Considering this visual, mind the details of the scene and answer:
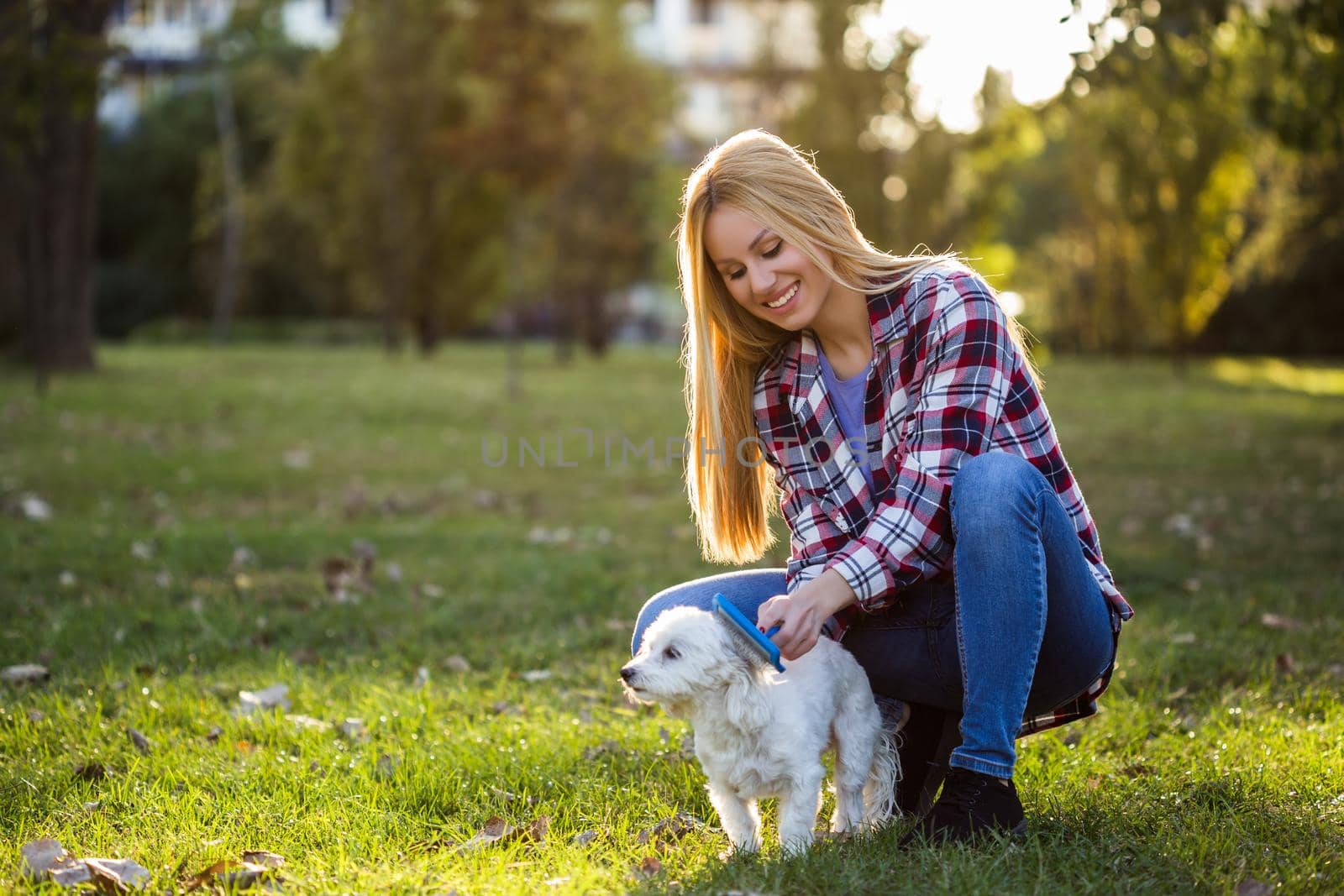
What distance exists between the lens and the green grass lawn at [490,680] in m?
→ 2.72

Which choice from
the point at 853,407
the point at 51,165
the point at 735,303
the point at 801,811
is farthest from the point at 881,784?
the point at 51,165

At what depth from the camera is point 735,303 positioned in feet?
10.3

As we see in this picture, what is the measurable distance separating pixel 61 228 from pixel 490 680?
13.0 meters

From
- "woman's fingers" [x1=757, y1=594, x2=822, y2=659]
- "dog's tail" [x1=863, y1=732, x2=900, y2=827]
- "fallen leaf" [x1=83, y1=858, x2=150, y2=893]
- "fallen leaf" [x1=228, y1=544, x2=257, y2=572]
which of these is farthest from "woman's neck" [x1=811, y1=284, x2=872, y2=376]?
"fallen leaf" [x1=228, y1=544, x2=257, y2=572]

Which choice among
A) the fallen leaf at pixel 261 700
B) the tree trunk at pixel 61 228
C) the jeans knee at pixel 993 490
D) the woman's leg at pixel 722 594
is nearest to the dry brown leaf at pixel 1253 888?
the jeans knee at pixel 993 490

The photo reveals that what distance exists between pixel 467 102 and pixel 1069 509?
24838 millimetres

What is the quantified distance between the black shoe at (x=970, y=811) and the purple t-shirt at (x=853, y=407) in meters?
0.75

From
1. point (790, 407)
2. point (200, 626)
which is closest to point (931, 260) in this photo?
point (790, 407)

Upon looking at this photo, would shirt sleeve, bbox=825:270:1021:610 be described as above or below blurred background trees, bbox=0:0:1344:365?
below

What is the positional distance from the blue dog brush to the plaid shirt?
0.25m

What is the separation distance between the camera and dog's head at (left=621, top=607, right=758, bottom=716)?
2.61 m

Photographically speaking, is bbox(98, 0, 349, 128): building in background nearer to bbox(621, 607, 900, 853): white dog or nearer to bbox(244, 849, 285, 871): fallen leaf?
bbox(244, 849, 285, 871): fallen leaf

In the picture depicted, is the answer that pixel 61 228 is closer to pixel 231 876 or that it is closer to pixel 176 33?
pixel 231 876

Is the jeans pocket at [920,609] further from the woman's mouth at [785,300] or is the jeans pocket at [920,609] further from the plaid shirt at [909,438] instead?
the woman's mouth at [785,300]
